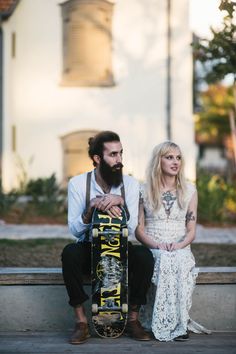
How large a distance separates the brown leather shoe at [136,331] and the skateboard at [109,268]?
0.50 ft

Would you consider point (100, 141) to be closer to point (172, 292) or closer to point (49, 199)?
point (172, 292)

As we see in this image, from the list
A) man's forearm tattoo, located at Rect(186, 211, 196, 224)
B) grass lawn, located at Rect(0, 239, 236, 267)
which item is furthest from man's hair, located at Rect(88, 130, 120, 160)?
grass lawn, located at Rect(0, 239, 236, 267)

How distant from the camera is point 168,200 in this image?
6.12m

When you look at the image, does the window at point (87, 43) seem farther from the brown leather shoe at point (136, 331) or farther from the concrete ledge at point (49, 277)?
the brown leather shoe at point (136, 331)

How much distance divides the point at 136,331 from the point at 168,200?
1.11 metres

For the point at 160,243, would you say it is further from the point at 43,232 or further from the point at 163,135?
the point at 163,135

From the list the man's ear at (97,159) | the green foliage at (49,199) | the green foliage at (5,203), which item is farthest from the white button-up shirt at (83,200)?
the green foliage at (49,199)

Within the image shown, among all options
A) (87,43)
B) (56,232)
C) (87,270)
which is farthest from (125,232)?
(87,43)

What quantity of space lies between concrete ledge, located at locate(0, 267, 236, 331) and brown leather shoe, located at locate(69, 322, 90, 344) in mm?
379

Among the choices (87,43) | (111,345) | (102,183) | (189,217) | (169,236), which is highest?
(87,43)

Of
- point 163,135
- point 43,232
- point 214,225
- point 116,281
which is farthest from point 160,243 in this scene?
point 163,135

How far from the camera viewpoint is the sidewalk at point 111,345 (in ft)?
17.5

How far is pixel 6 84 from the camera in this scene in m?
17.2

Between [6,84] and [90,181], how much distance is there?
11.8 meters
